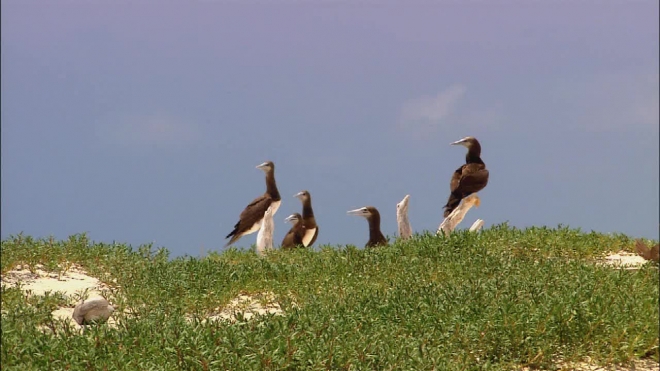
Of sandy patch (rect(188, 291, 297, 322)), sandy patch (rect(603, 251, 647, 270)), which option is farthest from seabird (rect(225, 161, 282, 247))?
sandy patch (rect(603, 251, 647, 270))

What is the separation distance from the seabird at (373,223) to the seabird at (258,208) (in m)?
2.63

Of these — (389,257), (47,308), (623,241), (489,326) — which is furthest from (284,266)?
(623,241)

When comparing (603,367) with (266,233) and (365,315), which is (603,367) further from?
(266,233)

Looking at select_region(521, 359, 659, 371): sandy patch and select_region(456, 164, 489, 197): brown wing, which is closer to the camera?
select_region(521, 359, 659, 371): sandy patch

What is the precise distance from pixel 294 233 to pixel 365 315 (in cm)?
946

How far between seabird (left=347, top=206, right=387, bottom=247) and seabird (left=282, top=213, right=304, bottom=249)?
5.55 feet

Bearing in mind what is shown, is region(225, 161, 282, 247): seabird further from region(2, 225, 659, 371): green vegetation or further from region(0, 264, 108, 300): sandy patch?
region(0, 264, 108, 300): sandy patch

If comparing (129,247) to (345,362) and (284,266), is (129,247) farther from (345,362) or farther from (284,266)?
(345,362)

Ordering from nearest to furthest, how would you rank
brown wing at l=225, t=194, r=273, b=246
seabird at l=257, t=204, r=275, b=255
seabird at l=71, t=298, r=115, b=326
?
1. seabird at l=71, t=298, r=115, b=326
2. seabird at l=257, t=204, r=275, b=255
3. brown wing at l=225, t=194, r=273, b=246

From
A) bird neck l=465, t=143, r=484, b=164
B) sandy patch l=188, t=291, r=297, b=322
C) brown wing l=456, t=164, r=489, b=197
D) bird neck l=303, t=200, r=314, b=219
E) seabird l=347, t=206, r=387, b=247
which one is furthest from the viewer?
bird neck l=303, t=200, r=314, b=219

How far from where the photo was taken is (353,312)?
859cm

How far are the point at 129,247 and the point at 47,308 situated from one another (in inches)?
159

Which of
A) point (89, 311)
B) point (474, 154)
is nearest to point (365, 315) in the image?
point (89, 311)

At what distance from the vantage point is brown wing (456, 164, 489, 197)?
1541 cm
